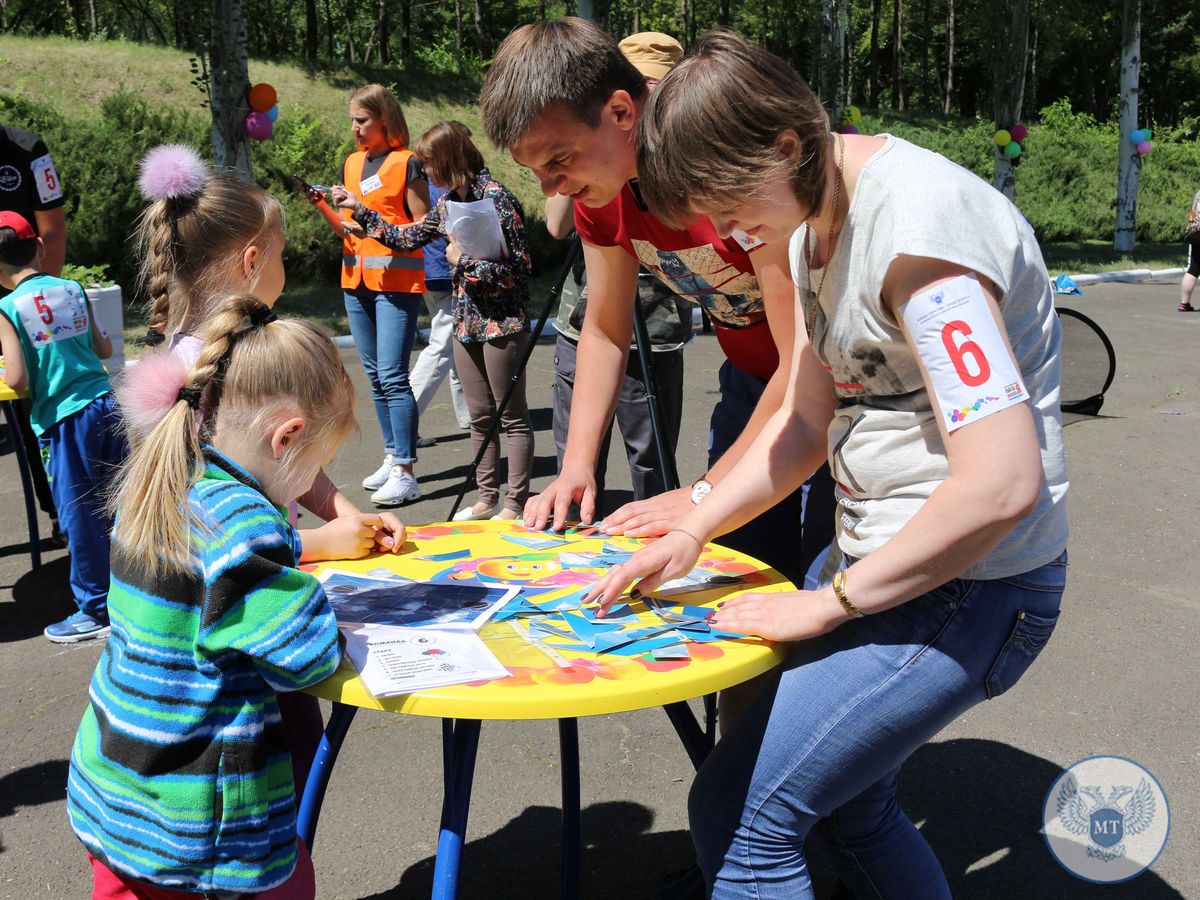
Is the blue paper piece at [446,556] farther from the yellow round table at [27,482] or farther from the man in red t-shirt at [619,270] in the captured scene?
the yellow round table at [27,482]

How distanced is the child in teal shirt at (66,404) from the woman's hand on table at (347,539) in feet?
6.45

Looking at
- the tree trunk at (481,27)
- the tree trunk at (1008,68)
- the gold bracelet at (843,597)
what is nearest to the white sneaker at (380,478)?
the gold bracelet at (843,597)

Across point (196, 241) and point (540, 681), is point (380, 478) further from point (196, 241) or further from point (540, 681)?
point (540, 681)

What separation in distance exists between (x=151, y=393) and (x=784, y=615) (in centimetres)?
98

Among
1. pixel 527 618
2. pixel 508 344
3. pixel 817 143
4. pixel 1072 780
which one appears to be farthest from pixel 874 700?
pixel 508 344

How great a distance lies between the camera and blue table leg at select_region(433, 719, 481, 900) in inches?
61.7

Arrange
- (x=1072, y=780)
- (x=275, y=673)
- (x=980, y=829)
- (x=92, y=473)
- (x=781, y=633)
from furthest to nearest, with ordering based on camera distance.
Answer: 1. (x=92, y=473)
2. (x=1072, y=780)
3. (x=980, y=829)
4. (x=781, y=633)
5. (x=275, y=673)

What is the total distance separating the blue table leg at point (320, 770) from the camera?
210 cm

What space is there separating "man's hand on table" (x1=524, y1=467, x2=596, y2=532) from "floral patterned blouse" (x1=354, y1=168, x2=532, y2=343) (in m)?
2.61

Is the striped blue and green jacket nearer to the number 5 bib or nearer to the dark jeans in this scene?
the dark jeans

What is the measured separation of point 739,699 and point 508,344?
9.70ft

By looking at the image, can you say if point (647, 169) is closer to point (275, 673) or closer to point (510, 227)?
point (275, 673)

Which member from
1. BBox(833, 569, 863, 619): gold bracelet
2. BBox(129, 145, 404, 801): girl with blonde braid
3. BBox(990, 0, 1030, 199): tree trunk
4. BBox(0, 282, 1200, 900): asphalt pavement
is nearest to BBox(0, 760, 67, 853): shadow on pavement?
BBox(0, 282, 1200, 900): asphalt pavement

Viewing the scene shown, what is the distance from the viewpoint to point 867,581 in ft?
4.84
